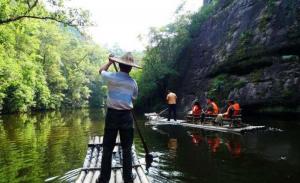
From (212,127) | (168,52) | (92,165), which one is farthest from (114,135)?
(168,52)

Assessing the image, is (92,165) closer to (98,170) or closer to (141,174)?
(98,170)

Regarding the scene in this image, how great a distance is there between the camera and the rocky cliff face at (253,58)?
25531 mm

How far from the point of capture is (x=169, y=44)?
46031mm

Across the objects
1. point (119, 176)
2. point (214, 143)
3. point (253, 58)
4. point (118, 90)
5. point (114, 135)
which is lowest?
point (119, 176)

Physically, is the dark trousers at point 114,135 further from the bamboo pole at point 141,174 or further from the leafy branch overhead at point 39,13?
the leafy branch overhead at point 39,13

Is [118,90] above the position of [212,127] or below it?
above

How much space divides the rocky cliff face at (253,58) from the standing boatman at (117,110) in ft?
66.9

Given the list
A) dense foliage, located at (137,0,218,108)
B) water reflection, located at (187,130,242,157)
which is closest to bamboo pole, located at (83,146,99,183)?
water reflection, located at (187,130,242,157)

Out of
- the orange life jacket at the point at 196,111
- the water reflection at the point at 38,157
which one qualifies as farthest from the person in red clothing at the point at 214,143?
the orange life jacket at the point at 196,111

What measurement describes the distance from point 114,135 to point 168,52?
4038 centimetres

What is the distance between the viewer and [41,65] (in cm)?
5612

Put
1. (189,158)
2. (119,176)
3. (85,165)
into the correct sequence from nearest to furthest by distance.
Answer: (119,176) → (85,165) → (189,158)

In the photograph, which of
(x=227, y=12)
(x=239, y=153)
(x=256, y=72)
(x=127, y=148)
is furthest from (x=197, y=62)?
(x=127, y=148)

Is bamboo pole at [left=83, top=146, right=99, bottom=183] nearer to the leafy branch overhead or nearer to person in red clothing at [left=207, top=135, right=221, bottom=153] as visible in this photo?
person in red clothing at [left=207, top=135, right=221, bottom=153]
